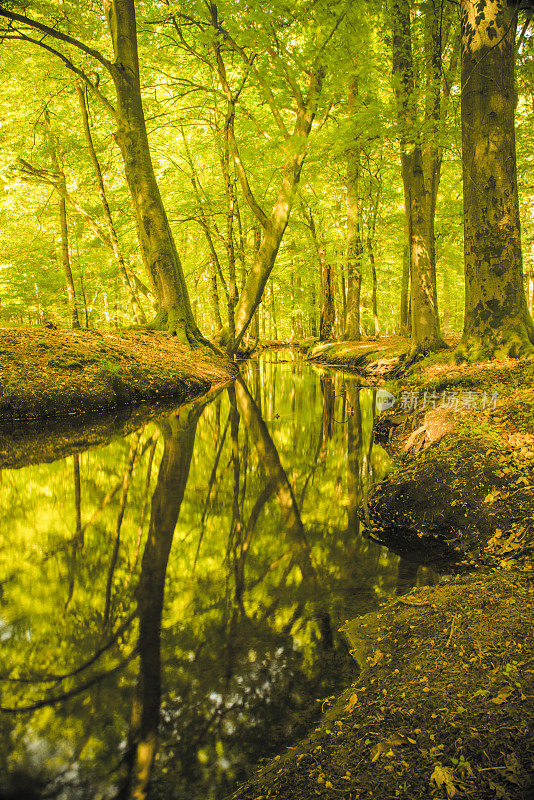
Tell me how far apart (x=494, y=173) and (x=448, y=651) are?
5.36m

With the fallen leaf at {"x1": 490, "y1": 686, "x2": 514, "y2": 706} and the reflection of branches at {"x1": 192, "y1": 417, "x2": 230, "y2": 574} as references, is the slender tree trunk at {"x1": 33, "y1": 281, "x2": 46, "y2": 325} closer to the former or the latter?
the reflection of branches at {"x1": 192, "y1": 417, "x2": 230, "y2": 574}

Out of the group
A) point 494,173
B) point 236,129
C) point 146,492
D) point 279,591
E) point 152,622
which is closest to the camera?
point 152,622

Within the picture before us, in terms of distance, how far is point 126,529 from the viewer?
3.05 metres

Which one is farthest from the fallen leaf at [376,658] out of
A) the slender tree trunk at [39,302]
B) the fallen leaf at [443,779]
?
the slender tree trunk at [39,302]

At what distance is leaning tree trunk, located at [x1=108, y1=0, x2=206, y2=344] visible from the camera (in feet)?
31.6

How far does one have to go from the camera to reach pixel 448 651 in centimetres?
160

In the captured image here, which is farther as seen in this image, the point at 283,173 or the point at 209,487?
the point at 283,173

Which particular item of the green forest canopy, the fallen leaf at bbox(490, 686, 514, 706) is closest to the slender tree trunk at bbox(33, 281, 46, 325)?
the green forest canopy

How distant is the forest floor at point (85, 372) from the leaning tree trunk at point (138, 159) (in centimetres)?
147

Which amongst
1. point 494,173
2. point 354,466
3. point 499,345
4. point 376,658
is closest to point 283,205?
point 494,173

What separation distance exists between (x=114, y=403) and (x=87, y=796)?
6977 mm

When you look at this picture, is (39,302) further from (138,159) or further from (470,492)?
(470,492)

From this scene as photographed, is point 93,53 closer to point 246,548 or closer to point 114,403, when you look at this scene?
point 114,403

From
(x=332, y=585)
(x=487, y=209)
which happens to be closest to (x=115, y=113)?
(x=487, y=209)
